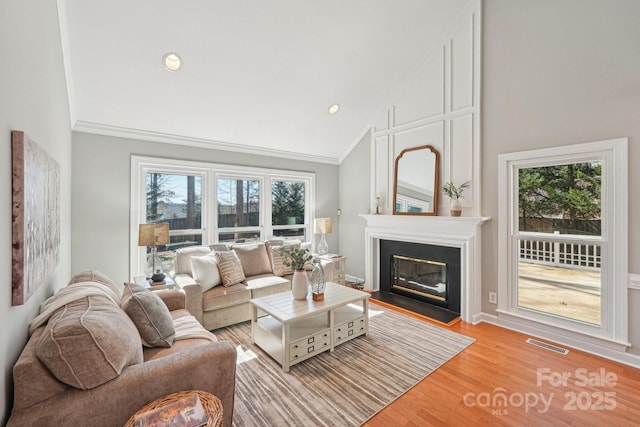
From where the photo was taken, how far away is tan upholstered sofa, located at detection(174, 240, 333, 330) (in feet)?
10.4

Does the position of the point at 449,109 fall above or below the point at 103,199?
above

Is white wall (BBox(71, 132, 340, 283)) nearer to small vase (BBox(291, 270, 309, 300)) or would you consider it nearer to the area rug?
the area rug

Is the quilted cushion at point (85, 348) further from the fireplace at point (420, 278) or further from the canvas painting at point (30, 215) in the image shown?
the fireplace at point (420, 278)

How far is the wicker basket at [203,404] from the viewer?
130cm

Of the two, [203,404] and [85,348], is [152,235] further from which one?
[203,404]

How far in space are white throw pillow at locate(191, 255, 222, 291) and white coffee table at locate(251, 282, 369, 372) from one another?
0.73 meters

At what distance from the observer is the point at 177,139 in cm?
389

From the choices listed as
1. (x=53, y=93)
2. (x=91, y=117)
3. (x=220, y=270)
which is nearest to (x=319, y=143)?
(x=220, y=270)

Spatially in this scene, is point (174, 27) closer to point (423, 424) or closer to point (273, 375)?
point (273, 375)

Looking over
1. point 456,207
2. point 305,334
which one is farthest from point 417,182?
point 305,334

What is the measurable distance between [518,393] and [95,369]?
2.75m

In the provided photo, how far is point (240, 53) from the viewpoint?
10.2 feet

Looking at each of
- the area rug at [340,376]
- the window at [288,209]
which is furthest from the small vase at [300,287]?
the window at [288,209]

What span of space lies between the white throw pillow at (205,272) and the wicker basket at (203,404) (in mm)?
1945
